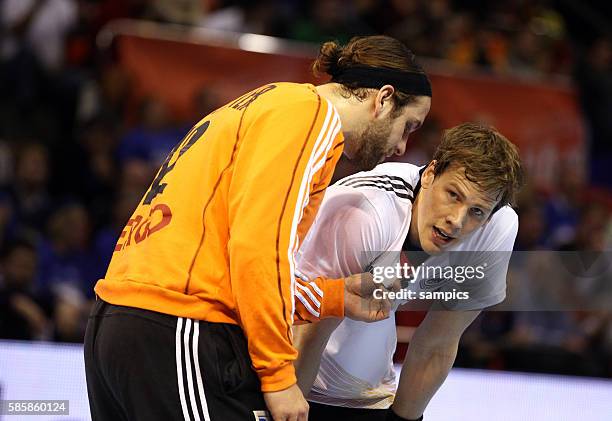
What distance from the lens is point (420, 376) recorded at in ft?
9.16

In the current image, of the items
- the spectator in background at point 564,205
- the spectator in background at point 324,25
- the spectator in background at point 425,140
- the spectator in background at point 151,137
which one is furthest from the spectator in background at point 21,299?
the spectator in background at point 324,25

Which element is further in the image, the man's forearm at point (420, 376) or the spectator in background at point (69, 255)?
the spectator in background at point (69, 255)

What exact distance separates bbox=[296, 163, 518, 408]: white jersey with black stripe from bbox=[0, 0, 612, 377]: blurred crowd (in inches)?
15.9

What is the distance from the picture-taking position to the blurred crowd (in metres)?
3.92

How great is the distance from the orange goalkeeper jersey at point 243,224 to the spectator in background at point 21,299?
2.11m

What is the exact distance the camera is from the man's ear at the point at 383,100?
7.79 ft

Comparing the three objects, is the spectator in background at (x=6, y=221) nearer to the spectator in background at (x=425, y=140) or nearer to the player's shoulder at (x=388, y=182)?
the spectator in background at (x=425, y=140)

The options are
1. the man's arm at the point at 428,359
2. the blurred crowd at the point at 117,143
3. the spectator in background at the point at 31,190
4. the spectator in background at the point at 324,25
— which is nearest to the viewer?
the man's arm at the point at 428,359

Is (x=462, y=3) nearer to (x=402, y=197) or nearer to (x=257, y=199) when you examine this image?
(x=402, y=197)

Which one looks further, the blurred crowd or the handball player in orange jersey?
the blurred crowd

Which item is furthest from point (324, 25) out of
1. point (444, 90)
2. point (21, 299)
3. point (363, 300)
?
point (363, 300)

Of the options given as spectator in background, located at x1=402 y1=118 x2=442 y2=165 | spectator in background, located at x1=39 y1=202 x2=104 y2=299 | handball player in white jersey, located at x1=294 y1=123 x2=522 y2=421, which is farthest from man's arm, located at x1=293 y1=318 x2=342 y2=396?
spectator in background, located at x1=39 y1=202 x2=104 y2=299

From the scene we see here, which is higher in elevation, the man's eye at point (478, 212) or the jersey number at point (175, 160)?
the jersey number at point (175, 160)

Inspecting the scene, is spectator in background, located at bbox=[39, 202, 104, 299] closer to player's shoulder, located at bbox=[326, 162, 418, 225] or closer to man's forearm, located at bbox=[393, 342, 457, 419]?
man's forearm, located at bbox=[393, 342, 457, 419]
